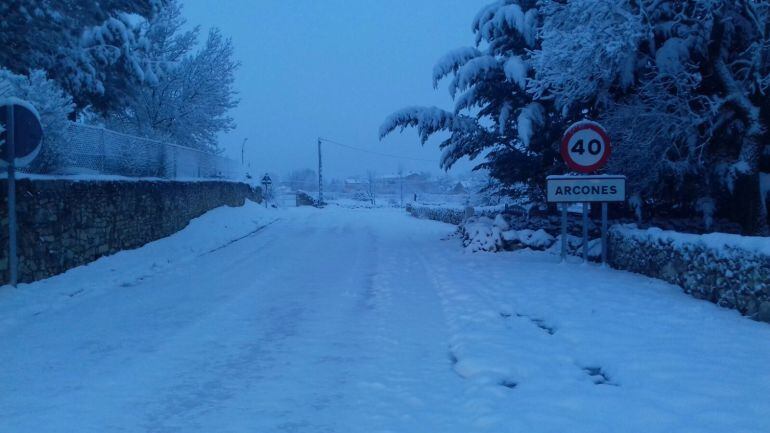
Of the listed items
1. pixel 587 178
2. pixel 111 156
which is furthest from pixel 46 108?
pixel 587 178

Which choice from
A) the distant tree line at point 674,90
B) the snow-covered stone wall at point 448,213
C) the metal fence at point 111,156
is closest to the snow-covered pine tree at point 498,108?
the distant tree line at point 674,90

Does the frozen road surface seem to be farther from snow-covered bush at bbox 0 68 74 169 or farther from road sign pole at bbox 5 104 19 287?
snow-covered bush at bbox 0 68 74 169

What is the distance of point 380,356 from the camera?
584 cm

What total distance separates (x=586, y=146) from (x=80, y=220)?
379 inches

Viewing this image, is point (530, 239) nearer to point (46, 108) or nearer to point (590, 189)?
point (590, 189)

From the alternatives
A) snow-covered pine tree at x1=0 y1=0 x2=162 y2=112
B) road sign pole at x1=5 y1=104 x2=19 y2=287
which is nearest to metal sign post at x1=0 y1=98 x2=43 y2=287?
road sign pole at x1=5 y1=104 x2=19 y2=287

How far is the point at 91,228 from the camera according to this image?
1204 centimetres

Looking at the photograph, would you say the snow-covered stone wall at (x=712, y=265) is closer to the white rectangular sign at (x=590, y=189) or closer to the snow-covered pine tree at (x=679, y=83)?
the white rectangular sign at (x=590, y=189)

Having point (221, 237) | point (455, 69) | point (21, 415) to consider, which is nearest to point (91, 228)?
point (221, 237)

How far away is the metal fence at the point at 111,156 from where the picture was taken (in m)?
11.6

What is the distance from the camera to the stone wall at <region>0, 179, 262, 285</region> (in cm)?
977

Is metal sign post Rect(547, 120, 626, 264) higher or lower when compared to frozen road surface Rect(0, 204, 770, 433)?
higher

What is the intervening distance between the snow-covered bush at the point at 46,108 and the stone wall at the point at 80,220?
2.13ft

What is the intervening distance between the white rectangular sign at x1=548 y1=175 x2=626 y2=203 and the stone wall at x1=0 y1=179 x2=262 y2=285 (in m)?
8.99
